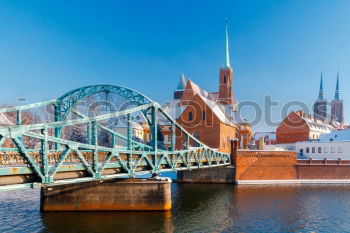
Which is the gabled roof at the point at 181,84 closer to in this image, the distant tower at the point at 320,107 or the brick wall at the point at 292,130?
the brick wall at the point at 292,130

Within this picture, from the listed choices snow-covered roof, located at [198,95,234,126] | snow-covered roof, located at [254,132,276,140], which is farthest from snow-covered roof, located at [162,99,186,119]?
snow-covered roof, located at [254,132,276,140]

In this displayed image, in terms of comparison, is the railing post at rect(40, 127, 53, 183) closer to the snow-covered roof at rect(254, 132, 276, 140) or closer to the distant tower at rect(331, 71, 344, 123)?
the snow-covered roof at rect(254, 132, 276, 140)

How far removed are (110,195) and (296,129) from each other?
52.7 meters

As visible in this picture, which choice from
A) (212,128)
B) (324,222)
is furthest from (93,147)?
(212,128)

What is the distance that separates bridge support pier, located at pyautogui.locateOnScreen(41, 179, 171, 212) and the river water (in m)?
0.70

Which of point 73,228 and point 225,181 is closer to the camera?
point 73,228

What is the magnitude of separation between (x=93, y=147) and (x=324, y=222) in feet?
61.0

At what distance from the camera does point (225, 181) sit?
38.9 m

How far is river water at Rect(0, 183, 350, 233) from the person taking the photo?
62.8 feet

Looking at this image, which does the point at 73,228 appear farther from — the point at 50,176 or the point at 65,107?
the point at 65,107

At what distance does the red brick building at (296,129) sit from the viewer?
202 ft

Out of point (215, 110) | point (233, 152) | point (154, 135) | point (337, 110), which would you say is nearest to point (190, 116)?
point (215, 110)

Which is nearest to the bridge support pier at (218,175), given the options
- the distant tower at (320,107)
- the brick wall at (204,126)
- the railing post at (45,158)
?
the brick wall at (204,126)

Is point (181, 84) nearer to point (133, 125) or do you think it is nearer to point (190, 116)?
point (133, 125)
